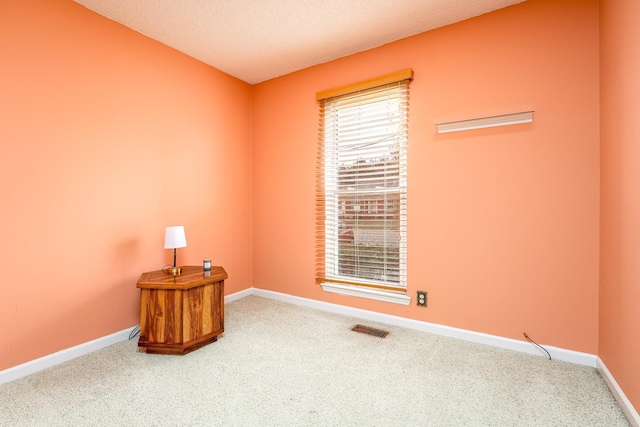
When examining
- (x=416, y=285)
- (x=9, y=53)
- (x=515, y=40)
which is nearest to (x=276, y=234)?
(x=416, y=285)

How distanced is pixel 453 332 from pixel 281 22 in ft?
9.95

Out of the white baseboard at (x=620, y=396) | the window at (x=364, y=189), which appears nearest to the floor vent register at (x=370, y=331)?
the window at (x=364, y=189)

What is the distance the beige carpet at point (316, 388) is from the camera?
153 cm

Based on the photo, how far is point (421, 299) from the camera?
264cm

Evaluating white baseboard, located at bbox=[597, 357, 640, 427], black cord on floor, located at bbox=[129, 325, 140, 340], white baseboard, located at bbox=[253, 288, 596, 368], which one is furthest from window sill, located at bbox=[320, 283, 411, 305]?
black cord on floor, located at bbox=[129, 325, 140, 340]

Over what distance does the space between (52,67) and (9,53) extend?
0.71 feet

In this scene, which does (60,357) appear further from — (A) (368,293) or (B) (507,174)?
(B) (507,174)

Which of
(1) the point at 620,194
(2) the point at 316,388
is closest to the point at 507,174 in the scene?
(1) the point at 620,194

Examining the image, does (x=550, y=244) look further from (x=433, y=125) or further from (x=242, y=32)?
(x=242, y=32)

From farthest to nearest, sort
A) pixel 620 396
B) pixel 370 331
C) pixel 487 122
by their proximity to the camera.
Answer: pixel 370 331
pixel 487 122
pixel 620 396

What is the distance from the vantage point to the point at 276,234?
11.8ft

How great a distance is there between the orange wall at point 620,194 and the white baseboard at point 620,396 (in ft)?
0.11

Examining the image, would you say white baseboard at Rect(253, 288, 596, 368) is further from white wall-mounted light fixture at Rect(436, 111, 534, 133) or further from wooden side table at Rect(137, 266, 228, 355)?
white wall-mounted light fixture at Rect(436, 111, 534, 133)

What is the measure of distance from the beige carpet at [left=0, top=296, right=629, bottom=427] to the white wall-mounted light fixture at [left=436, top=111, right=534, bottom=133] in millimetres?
1767
